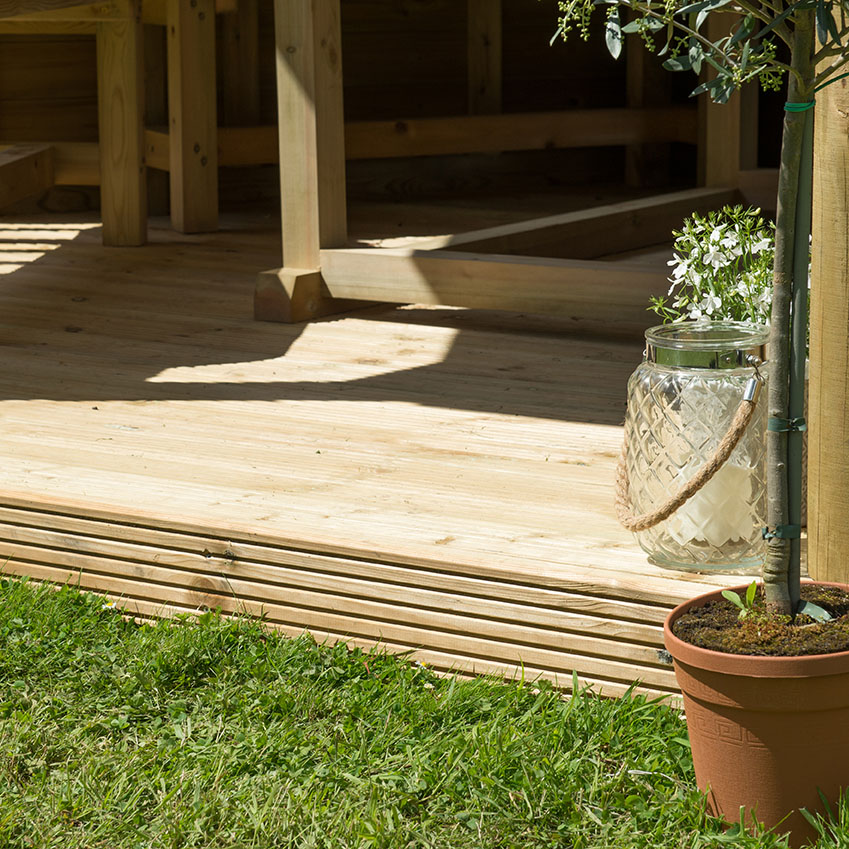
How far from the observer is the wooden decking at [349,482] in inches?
77.0

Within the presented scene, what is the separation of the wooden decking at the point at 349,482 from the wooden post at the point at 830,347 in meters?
0.17

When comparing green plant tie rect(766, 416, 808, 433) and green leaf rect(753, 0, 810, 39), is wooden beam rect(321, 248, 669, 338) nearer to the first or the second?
green plant tie rect(766, 416, 808, 433)

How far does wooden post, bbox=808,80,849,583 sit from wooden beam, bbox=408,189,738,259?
2.62m

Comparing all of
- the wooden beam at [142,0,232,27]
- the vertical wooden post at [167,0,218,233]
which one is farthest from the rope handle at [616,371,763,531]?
the wooden beam at [142,0,232,27]

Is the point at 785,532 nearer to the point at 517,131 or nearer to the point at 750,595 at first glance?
the point at 750,595

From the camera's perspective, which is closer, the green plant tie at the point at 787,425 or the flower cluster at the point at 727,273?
the green plant tie at the point at 787,425

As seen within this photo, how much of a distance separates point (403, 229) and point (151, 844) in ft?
14.6

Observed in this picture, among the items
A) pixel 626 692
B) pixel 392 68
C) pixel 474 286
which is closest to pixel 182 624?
pixel 626 692

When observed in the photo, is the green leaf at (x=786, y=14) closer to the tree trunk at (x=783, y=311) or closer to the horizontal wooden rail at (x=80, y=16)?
the tree trunk at (x=783, y=311)

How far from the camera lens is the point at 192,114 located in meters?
5.57

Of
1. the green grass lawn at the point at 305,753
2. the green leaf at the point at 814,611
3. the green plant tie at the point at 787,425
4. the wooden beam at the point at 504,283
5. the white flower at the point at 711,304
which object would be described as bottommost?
the green grass lawn at the point at 305,753

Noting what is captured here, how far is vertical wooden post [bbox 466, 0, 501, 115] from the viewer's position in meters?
7.18

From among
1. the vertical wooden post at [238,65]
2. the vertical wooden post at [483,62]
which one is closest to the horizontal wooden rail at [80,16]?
the vertical wooden post at [238,65]

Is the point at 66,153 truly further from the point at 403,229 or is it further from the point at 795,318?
the point at 795,318
